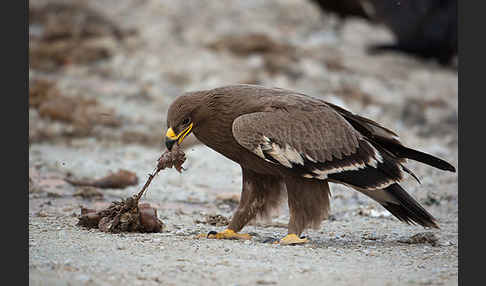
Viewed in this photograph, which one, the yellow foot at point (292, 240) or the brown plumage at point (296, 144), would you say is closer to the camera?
the brown plumage at point (296, 144)

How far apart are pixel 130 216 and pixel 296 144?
145 centimetres

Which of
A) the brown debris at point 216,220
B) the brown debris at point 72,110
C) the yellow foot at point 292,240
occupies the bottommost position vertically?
the yellow foot at point 292,240

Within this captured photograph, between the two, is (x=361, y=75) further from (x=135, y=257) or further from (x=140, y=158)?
(x=135, y=257)

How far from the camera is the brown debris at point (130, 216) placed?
5.32 m

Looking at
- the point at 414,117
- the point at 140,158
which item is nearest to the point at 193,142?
the point at 140,158

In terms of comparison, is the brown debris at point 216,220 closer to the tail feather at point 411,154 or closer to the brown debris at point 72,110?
the tail feather at point 411,154

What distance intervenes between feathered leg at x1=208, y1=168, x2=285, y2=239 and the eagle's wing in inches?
23.3

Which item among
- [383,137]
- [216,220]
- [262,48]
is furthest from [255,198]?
[262,48]

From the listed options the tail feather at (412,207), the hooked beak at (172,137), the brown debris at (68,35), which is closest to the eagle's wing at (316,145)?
the tail feather at (412,207)

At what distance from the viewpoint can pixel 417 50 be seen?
16.0 m

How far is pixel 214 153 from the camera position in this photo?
962 centimetres

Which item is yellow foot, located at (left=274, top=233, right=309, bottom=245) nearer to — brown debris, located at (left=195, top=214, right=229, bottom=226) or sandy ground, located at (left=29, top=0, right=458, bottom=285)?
sandy ground, located at (left=29, top=0, right=458, bottom=285)

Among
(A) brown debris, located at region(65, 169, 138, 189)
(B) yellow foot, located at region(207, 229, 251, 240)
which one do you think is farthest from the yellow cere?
(A) brown debris, located at region(65, 169, 138, 189)

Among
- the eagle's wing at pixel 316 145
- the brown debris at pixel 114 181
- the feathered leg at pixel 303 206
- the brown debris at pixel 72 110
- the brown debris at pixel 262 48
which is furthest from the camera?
the brown debris at pixel 262 48
